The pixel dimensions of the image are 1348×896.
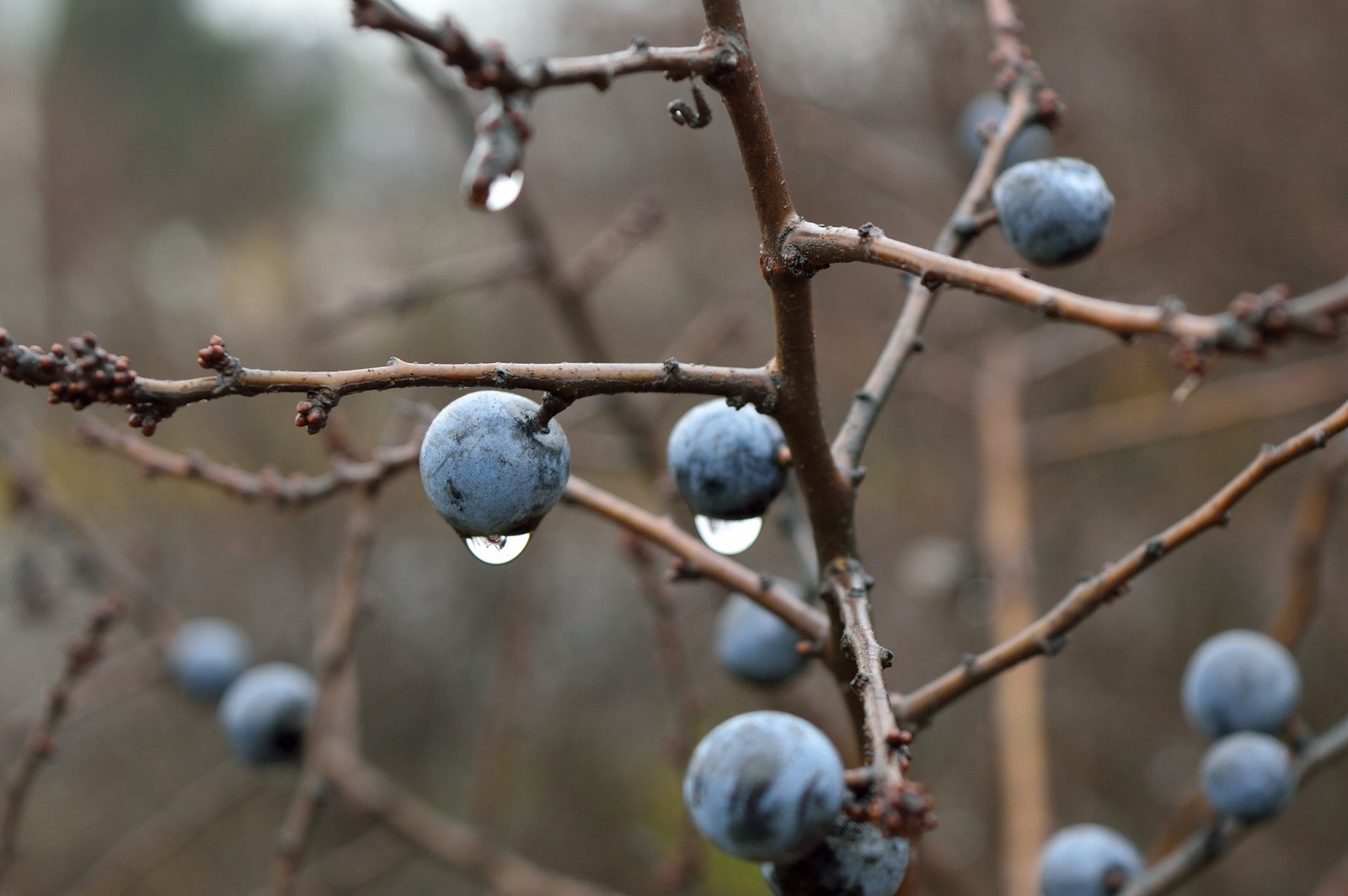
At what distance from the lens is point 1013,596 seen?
3.01 metres

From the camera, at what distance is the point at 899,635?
7.07 meters

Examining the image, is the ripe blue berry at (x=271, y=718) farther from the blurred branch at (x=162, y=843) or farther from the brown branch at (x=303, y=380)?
the brown branch at (x=303, y=380)

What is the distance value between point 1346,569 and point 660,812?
4.33 metres

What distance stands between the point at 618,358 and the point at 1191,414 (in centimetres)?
269

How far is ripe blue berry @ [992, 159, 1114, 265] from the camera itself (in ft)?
4.10

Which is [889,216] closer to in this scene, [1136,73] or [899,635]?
[1136,73]

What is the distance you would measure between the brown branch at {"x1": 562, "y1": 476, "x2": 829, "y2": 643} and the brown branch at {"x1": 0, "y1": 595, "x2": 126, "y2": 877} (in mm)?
1072

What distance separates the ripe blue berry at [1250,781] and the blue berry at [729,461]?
1001 mm

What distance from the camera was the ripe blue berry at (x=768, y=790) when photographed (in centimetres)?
94

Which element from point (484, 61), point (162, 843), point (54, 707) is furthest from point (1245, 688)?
point (162, 843)

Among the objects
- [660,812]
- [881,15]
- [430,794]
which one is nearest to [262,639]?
[430,794]

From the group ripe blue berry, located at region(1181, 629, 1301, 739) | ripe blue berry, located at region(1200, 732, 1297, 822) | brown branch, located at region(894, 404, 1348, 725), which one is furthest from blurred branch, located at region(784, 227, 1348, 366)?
ripe blue berry, located at region(1181, 629, 1301, 739)

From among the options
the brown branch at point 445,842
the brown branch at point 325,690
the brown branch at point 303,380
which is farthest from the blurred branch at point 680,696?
the brown branch at point 303,380

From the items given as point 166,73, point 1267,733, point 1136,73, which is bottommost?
point 1267,733
